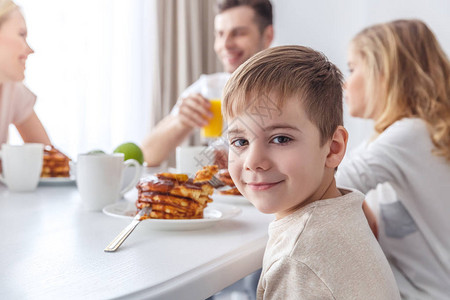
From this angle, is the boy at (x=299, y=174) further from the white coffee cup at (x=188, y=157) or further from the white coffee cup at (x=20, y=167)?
the white coffee cup at (x=20, y=167)

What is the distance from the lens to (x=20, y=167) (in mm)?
1176

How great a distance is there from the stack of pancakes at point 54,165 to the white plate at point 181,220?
0.56 metres

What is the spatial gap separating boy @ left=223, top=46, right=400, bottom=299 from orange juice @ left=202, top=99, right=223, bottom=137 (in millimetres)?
1289

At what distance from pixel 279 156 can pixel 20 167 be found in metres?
0.88

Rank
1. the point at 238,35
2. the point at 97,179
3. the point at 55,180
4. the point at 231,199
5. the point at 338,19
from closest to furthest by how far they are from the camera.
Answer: the point at 97,179, the point at 231,199, the point at 55,180, the point at 238,35, the point at 338,19

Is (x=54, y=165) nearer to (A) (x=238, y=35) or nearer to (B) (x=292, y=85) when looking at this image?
(B) (x=292, y=85)

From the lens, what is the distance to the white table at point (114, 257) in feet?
1.65

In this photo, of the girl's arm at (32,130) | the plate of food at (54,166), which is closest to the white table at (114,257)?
the plate of food at (54,166)

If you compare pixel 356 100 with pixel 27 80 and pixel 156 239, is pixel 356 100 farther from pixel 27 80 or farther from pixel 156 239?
pixel 27 80

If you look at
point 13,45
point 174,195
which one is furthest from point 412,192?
point 13,45

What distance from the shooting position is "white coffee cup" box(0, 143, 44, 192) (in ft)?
3.87

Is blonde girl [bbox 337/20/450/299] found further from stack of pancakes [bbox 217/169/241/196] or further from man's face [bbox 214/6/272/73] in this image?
man's face [bbox 214/6/272/73]

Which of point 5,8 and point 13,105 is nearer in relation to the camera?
point 5,8

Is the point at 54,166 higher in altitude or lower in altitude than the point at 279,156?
lower
